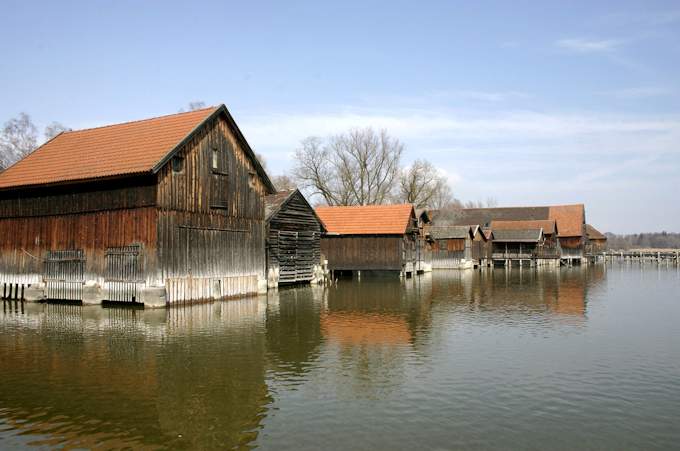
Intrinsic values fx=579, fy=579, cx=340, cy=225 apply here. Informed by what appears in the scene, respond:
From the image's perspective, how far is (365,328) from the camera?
20344mm

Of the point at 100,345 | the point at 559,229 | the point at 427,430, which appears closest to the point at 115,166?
the point at 100,345

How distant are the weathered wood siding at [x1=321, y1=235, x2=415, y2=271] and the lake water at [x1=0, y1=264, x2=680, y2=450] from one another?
2267 cm

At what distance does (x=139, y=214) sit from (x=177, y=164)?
2.70 meters

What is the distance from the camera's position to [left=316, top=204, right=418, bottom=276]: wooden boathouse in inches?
1845

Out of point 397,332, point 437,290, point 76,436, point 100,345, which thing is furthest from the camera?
point 437,290

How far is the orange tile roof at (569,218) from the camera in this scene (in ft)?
273

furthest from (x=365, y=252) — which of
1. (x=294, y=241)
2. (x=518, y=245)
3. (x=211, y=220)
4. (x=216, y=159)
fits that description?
(x=518, y=245)

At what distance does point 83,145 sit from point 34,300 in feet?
26.1

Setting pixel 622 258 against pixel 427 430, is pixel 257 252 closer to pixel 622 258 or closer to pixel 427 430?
pixel 427 430

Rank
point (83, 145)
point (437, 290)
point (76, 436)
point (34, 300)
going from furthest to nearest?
point (437, 290)
point (83, 145)
point (34, 300)
point (76, 436)

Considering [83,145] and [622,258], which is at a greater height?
[83,145]

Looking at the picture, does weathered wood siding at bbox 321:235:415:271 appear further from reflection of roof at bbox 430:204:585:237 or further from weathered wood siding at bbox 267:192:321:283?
reflection of roof at bbox 430:204:585:237

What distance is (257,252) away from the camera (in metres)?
30.8

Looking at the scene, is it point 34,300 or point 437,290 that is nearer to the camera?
point 34,300
